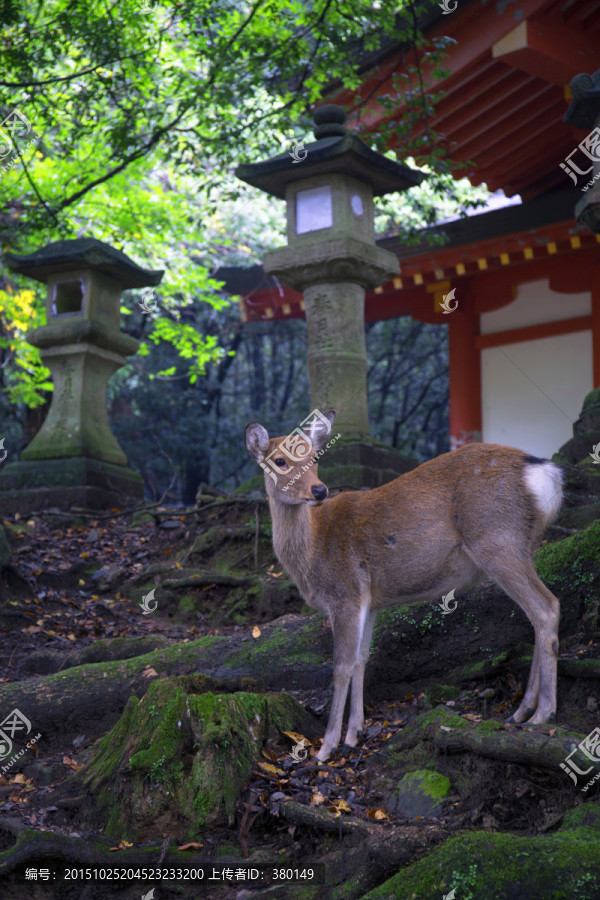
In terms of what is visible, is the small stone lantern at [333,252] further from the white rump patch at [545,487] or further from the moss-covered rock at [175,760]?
the moss-covered rock at [175,760]

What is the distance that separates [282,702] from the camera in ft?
16.2

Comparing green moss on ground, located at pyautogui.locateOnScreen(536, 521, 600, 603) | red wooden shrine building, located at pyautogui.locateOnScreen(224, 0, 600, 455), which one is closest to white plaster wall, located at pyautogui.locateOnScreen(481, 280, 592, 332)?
red wooden shrine building, located at pyautogui.locateOnScreen(224, 0, 600, 455)

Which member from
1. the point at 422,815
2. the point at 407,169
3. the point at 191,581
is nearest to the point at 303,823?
the point at 422,815

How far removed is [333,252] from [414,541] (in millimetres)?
5803

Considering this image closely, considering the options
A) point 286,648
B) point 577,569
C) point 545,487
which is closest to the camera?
point 545,487

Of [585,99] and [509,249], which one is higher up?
[509,249]

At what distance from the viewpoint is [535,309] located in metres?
13.7

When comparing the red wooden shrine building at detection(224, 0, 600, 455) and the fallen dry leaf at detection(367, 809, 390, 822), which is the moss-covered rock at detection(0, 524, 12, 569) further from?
the red wooden shrine building at detection(224, 0, 600, 455)

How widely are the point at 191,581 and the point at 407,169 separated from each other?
5362mm

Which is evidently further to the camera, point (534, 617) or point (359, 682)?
point (359, 682)

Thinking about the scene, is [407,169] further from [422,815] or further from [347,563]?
[422,815]

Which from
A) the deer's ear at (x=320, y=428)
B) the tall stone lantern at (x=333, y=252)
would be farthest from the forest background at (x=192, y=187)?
the deer's ear at (x=320, y=428)
